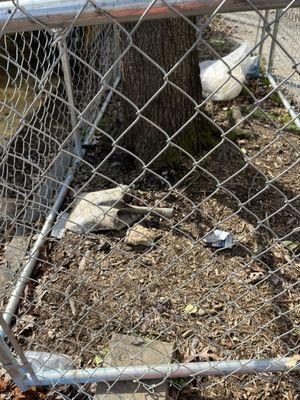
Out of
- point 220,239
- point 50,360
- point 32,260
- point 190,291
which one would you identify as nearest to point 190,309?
point 190,291

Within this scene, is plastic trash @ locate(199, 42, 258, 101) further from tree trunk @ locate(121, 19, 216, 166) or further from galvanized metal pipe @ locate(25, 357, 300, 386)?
galvanized metal pipe @ locate(25, 357, 300, 386)

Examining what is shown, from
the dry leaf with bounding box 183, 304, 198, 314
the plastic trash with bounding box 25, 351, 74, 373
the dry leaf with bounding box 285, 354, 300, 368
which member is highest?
the dry leaf with bounding box 183, 304, 198, 314

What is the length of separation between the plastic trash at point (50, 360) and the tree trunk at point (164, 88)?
4.05 ft

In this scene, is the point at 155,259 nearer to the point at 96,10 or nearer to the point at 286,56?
the point at 96,10

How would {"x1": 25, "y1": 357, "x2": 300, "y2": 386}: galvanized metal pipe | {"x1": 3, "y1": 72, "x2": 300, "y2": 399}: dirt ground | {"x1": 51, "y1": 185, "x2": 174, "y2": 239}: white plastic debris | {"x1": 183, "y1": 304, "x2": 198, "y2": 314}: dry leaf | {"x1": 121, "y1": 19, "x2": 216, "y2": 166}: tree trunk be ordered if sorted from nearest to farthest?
1. {"x1": 25, "y1": 357, "x2": 300, "y2": 386}: galvanized metal pipe
2. {"x1": 3, "y1": 72, "x2": 300, "y2": 399}: dirt ground
3. {"x1": 183, "y1": 304, "x2": 198, "y2": 314}: dry leaf
4. {"x1": 121, "y1": 19, "x2": 216, "y2": 166}: tree trunk
5. {"x1": 51, "y1": 185, "x2": 174, "y2": 239}: white plastic debris

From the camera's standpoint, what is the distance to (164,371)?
6.35ft

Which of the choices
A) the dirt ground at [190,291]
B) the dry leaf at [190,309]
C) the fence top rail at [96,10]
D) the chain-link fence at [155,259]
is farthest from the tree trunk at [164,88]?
the fence top rail at [96,10]

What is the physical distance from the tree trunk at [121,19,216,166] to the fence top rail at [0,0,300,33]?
1.34 meters

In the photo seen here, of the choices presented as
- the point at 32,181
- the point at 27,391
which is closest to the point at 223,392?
the point at 27,391

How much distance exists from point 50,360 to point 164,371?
62 cm

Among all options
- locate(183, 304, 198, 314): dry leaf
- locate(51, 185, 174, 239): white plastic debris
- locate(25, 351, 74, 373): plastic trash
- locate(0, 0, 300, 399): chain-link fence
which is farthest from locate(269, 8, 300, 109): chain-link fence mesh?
locate(25, 351, 74, 373): plastic trash

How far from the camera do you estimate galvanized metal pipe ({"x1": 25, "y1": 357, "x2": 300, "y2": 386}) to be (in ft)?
6.23

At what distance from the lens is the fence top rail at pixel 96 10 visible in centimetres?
102

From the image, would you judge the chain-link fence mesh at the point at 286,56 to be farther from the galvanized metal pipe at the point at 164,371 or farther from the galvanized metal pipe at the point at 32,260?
the galvanized metal pipe at the point at 164,371
